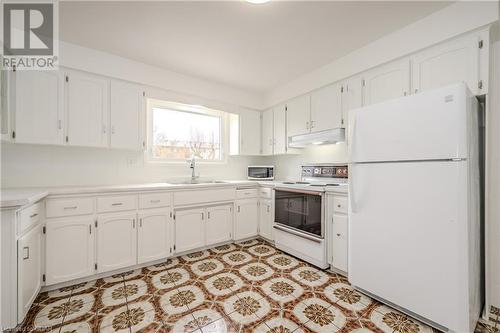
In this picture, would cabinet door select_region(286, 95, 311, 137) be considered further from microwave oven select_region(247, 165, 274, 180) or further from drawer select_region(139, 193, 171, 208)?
drawer select_region(139, 193, 171, 208)

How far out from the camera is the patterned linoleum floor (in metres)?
1.48

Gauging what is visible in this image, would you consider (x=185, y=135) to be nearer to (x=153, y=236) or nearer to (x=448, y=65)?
(x=153, y=236)

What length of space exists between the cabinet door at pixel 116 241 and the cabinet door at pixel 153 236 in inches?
2.3

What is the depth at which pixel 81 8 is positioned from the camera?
1761 millimetres

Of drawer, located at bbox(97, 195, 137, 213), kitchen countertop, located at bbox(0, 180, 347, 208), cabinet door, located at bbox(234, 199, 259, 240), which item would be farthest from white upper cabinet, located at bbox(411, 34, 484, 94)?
drawer, located at bbox(97, 195, 137, 213)

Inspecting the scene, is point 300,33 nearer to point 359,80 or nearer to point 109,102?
point 359,80

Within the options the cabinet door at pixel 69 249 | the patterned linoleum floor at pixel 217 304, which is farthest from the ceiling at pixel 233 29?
the patterned linoleum floor at pixel 217 304

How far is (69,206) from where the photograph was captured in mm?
1958

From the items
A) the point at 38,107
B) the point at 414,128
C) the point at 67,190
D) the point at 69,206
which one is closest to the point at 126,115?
the point at 38,107

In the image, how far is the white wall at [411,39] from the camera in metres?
1.61

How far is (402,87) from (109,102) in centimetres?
312

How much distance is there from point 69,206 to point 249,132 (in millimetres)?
2590

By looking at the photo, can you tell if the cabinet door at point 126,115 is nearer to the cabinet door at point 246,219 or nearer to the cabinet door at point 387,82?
the cabinet door at point 246,219

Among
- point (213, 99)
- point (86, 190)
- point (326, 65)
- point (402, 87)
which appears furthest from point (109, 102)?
point (402, 87)
